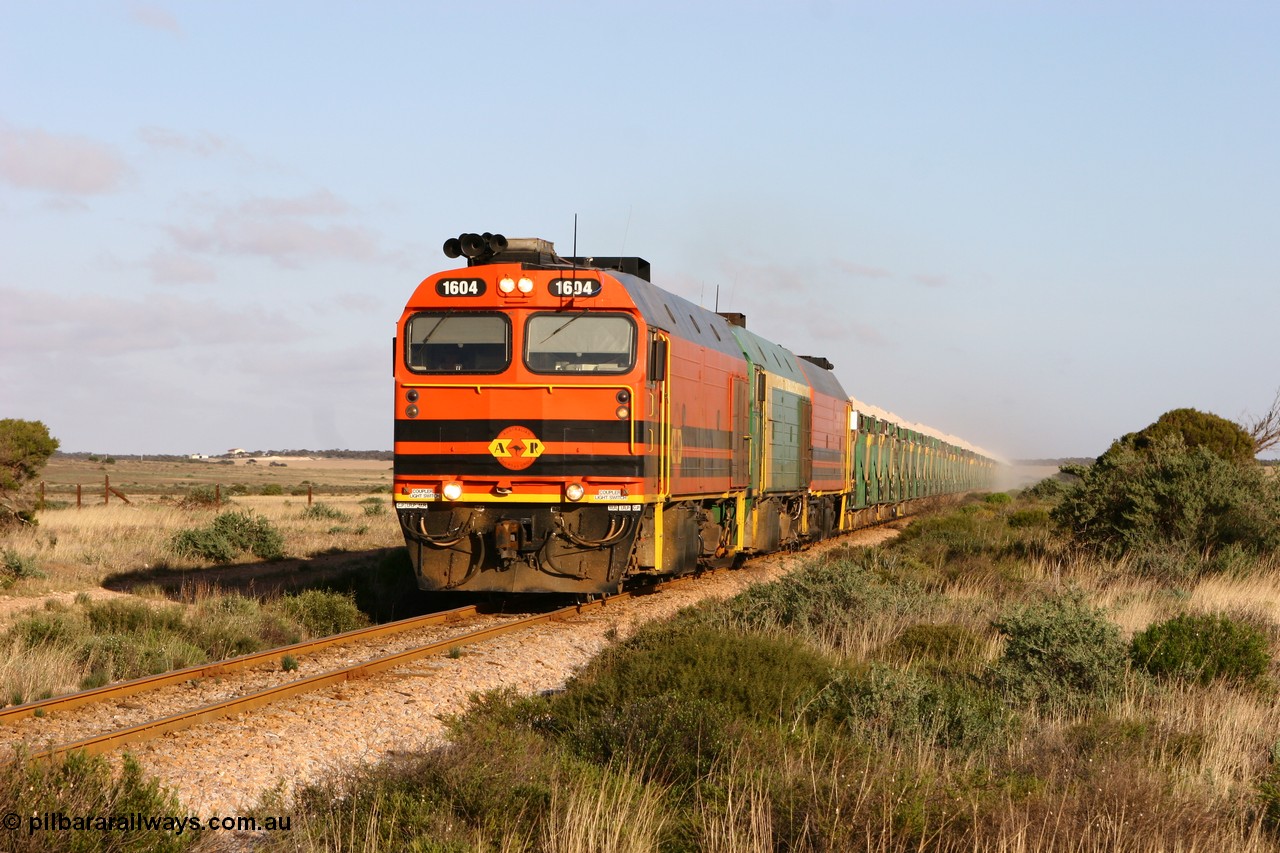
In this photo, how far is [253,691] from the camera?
10.4 metres

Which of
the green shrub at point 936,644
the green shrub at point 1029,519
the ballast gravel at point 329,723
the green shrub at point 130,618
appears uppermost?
the green shrub at point 1029,519

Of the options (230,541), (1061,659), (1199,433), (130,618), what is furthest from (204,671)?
(1199,433)

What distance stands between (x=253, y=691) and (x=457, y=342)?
5559mm

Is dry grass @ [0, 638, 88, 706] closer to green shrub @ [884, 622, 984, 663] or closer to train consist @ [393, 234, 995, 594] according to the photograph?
train consist @ [393, 234, 995, 594]

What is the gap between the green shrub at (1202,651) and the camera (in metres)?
10.5

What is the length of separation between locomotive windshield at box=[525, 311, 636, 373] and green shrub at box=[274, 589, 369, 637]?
3.72 m

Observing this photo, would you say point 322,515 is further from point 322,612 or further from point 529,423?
point 529,423

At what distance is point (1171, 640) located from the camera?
11.0m

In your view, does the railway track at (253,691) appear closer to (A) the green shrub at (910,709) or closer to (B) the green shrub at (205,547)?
(A) the green shrub at (910,709)

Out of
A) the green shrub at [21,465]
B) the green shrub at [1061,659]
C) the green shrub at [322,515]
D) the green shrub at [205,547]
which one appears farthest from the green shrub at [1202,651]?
the green shrub at [322,515]

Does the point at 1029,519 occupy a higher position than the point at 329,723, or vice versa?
the point at 1029,519

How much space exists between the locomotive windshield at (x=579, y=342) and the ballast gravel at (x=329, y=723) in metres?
3.01

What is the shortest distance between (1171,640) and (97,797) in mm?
8785

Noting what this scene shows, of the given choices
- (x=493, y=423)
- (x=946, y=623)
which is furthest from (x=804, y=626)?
(x=493, y=423)
